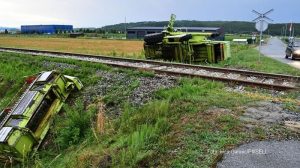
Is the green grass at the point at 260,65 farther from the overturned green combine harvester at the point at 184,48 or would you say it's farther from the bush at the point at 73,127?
the bush at the point at 73,127

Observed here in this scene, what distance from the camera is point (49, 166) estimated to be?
24.5 ft

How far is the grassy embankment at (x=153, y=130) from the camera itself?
19.2 feet

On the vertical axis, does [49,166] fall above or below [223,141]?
below

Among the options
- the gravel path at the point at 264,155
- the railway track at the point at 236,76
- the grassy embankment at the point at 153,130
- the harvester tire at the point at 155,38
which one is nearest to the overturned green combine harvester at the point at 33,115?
A: the grassy embankment at the point at 153,130

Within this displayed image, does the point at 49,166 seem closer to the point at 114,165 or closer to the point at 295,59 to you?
the point at 114,165

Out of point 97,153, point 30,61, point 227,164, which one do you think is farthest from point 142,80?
point 30,61

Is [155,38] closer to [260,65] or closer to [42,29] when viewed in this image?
[260,65]

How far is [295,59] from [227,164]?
25.1m

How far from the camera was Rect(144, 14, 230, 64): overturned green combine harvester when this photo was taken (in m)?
18.7

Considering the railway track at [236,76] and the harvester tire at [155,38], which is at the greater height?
the harvester tire at [155,38]

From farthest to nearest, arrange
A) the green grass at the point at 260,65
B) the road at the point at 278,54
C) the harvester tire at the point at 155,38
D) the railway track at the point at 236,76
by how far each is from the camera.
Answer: the road at the point at 278,54 → the harvester tire at the point at 155,38 → the green grass at the point at 260,65 → the railway track at the point at 236,76

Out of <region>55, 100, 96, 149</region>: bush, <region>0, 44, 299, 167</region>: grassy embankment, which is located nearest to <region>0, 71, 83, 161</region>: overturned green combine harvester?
<region>0, 44, 299, 167</region>: grassy embankment

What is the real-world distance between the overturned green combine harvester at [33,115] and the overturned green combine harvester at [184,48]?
25.7 ft

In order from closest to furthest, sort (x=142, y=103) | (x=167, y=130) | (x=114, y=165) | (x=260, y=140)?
1. (x=114, y=165)
2. (x=260, y=140)
3. (x=167, y=130)
4. (x=142, y=103)
